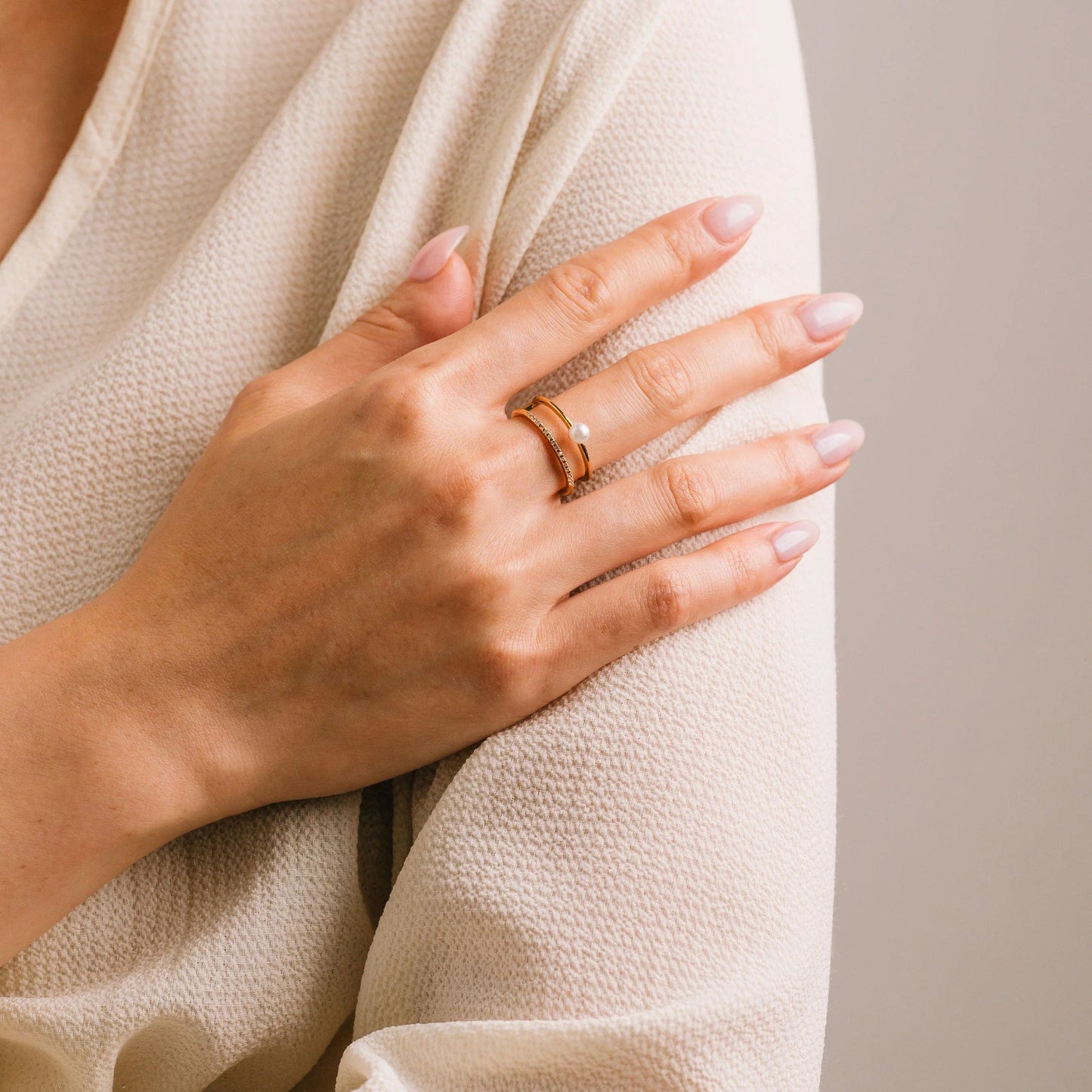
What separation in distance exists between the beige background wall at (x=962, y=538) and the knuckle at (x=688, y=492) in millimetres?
516

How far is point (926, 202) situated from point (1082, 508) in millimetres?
340

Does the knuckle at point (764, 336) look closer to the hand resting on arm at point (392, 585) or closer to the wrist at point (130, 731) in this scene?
the hand resting on arm at point (392, 585)

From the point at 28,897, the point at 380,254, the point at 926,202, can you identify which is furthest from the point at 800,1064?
the point at 926,202

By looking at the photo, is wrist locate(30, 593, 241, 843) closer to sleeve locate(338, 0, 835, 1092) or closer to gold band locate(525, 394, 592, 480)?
sleeve locate(338, 0, 835, 1092)

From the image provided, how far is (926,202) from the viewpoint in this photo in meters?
0.99

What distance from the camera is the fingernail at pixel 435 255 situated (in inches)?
25.0

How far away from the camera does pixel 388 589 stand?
0.57m

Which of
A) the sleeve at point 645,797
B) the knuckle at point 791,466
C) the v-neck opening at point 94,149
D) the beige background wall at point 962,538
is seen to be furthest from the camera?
the beige background wall at point 962,538

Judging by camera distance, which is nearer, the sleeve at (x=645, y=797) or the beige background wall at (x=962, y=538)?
the sleeve at (x=645, y=797)

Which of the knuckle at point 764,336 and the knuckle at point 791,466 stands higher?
the knuckle at point 764,336

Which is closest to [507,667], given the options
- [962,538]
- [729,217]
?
[729,217]

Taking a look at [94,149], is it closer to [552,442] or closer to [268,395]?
[268,395]

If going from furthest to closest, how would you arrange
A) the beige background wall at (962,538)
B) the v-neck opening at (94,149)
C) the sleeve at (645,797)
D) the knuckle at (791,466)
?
the beige background wall at (962,538) < the v-neck opening at (94,149) < the knuckle at (791,466) < the sleeve at (645,797)

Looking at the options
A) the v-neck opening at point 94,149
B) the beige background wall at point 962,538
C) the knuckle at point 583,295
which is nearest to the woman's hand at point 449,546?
the knuckle at point 583,295
